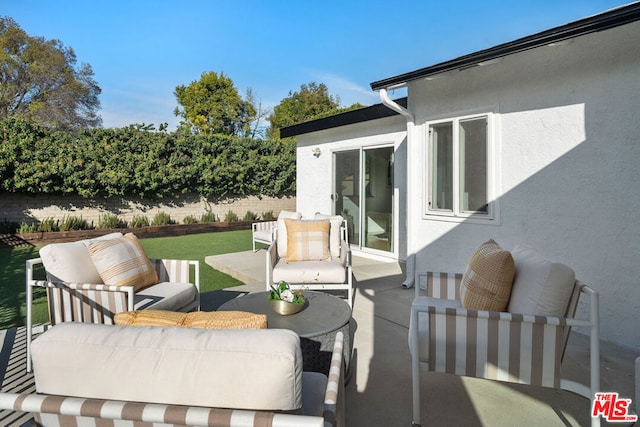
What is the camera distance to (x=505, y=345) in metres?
2.29

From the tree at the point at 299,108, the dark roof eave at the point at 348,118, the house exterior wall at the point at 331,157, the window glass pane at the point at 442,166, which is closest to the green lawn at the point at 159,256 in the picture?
the house exterior wall at the point at 331,157

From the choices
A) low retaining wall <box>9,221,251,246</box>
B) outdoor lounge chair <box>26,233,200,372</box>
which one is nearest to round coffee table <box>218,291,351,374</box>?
outdoor lounge chair <box>26,233,200,372</box>

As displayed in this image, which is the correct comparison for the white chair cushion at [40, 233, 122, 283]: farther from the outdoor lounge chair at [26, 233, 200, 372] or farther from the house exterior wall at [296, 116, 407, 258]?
the house exterior wall at [296, 116, 407, 258]

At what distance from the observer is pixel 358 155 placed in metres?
7.93

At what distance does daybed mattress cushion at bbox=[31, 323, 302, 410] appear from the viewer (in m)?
1.22

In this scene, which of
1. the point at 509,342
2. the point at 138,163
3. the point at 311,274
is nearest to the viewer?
the point at 509,342

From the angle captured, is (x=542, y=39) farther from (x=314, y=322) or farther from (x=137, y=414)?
(x=137, y=414)

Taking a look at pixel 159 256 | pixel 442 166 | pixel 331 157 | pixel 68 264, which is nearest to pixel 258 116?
pixel 331 157

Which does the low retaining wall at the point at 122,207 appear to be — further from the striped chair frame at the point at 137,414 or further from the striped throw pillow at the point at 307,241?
the striped chair frame at the point at 137,414

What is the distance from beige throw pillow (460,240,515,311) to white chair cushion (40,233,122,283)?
311cm

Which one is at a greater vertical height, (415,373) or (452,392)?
→ (415,373)

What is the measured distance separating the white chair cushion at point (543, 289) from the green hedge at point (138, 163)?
37.5 feet

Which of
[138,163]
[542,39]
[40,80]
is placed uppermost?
[40,80]

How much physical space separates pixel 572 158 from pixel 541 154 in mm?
326
